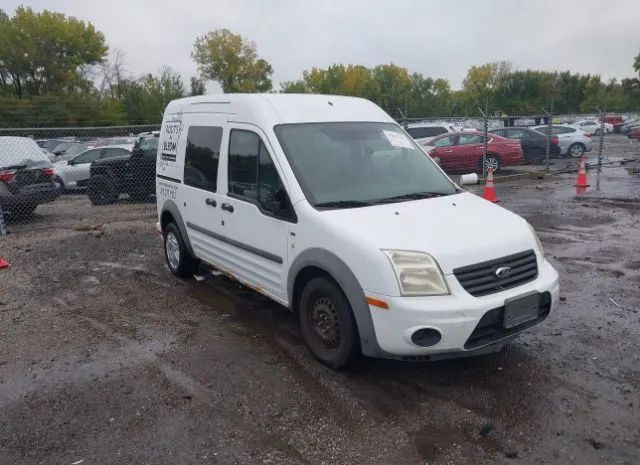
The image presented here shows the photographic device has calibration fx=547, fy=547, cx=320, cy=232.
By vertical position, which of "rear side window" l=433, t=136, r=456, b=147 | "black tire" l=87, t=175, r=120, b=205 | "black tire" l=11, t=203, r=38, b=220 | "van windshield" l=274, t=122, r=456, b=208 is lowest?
"black tire" l=11, t=203, r=38, b=220

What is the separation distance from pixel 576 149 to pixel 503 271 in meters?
21.5

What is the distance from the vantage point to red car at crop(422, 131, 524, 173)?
16.8m

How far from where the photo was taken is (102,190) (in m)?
13.1

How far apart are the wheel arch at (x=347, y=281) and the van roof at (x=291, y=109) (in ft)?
4.37

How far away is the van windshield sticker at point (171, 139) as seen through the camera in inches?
254

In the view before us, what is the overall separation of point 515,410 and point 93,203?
39.4 feet

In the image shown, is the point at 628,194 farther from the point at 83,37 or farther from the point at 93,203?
the point at 83,37

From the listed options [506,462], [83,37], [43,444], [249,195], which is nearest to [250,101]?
[249,195]

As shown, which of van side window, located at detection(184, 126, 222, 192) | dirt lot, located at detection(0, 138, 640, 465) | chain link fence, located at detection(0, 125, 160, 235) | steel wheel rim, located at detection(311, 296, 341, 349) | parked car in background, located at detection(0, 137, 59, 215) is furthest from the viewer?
chain link fence, located at detection(0, 125, 160, 235)

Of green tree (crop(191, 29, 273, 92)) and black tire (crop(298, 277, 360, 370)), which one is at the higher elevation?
green tree (crop(191, 29, 273, 92))

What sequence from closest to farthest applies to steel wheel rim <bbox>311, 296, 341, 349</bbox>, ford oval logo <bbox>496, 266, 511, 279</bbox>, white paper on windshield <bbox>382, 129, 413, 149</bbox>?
1. ford oval logo <bbox>496, 266, 511, 279</bbox>
2. steel wheel rim <bbox>311, 296, 341, 349</bbox>
3. white paper on windshield <bbox>382, 129, 413, 149</bbox>

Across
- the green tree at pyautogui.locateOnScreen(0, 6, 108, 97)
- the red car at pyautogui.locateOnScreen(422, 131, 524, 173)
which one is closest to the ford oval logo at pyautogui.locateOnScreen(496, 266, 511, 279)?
the red car at pyautogui.locateOnScreen(422, 131, 524, 173)

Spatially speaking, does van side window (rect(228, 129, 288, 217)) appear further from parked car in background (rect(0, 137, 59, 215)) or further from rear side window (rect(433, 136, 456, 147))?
rear side window (rect(433, 136, 456, 147))

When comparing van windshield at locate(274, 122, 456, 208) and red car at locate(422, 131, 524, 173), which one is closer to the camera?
van windshield at locate(274, 122, 456, 208)
